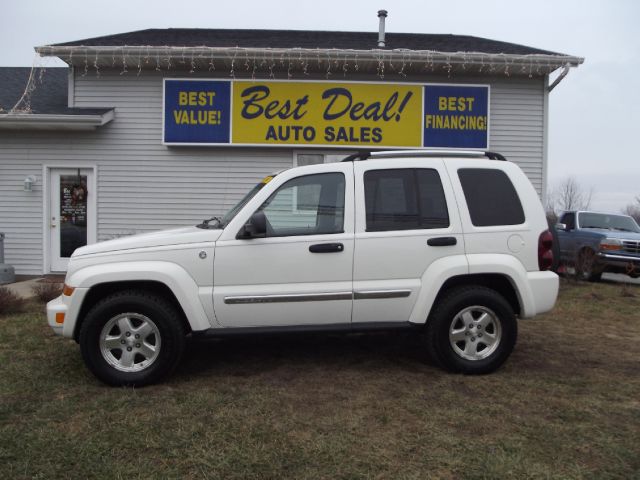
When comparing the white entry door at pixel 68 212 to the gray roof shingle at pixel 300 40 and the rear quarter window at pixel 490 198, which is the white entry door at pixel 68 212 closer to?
the gray roof shingle at pixel 300 40

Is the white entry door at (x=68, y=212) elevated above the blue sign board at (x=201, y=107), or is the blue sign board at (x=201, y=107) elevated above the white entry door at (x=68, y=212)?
the blue sign board at (x=201, y=107)

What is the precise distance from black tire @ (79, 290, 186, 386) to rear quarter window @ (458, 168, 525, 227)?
2.77 m

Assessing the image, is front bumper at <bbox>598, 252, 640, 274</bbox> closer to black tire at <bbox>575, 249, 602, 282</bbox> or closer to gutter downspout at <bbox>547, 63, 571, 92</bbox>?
black tire at <bbox>575, 249, 602, 282</bbox>

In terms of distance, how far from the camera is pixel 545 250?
471 cm

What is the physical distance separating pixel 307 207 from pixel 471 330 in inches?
71.5

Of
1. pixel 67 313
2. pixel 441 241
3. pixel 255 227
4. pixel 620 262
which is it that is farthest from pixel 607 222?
pixel 67 313

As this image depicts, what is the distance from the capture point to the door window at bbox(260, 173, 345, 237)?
4.53 metres

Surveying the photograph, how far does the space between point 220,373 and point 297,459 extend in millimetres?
1799

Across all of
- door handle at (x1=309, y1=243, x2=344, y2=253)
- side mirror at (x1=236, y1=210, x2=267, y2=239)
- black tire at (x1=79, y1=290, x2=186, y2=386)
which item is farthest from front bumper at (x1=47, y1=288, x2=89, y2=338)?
door handle at (x1=309, y1=243, x2=344, y2=253)

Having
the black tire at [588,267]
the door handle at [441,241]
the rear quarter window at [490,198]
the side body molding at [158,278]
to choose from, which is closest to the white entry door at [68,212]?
the side body molding at [158,278]

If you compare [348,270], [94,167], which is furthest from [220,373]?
[94,167]

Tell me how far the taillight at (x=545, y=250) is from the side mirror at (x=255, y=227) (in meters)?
2.46

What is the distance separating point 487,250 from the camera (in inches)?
183

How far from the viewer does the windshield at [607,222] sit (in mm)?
13000
